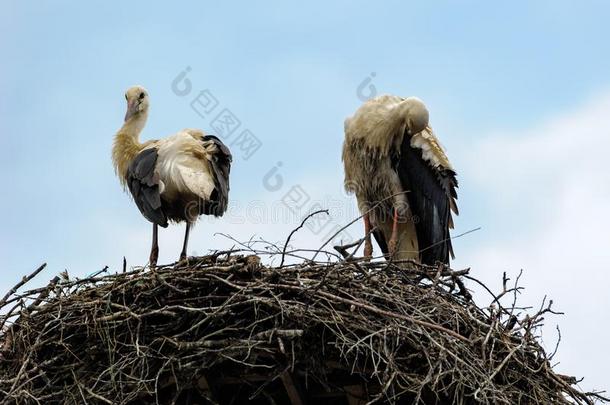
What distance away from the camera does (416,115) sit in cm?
769

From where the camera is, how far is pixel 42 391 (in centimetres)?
575

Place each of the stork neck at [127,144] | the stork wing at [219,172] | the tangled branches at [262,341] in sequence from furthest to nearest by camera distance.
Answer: the stork neck at [127,144], the stork wing at [219,172], the tangled branches at [262,341]

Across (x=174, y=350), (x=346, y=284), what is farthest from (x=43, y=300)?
(x=346, y=284)

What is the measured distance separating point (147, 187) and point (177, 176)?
8.5 inches

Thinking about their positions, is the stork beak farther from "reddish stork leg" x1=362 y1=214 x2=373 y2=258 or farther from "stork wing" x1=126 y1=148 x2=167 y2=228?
"reddish stork leg" x1=362 y1=214 x2=373 y2=258

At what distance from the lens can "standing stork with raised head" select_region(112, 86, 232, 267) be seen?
755 cm

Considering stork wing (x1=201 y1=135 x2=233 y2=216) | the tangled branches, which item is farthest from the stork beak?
the tangled branches

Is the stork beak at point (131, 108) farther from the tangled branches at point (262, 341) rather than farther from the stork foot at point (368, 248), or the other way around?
the tangled branches at point (262, 341)

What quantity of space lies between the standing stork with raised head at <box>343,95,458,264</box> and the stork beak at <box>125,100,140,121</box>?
166 centimetres

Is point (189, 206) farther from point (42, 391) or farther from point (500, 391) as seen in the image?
point (500, 391)

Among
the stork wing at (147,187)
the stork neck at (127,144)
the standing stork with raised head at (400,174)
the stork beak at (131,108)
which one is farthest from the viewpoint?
the stork beak at (131,108)

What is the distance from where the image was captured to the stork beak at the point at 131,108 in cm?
852

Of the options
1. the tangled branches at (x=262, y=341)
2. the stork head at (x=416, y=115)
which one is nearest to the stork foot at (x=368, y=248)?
the stork head at (x=416, y=115)

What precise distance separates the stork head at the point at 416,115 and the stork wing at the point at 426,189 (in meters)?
0.24
